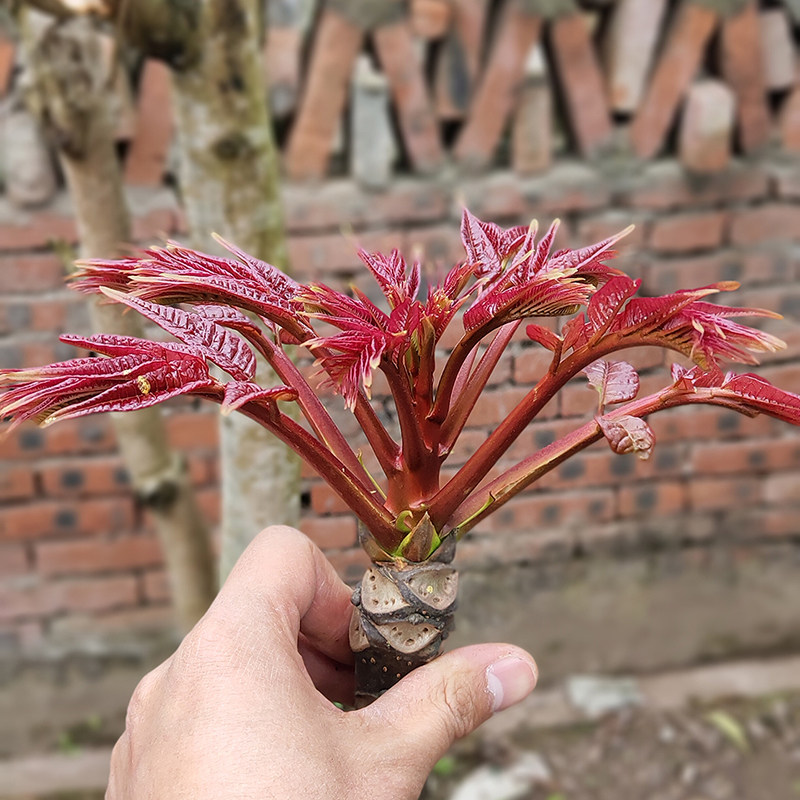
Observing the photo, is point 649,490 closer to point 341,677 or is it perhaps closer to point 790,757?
point 790,757

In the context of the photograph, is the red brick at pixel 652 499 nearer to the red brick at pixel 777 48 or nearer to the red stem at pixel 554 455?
the red brick at pixel 777 48

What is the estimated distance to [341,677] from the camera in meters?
0.70

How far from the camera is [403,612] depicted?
0.54 m

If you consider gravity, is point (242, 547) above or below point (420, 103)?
below

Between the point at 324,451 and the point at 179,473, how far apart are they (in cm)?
61

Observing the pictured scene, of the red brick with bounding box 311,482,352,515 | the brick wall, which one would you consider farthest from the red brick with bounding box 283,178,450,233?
the red brick with bounding box 311,482,352,515

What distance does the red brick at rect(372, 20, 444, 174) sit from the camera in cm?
120

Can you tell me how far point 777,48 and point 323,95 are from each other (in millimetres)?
681

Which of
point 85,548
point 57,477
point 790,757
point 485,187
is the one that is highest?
point 485,187

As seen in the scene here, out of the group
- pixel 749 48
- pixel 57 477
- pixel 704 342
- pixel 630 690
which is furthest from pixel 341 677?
pixel 749 48

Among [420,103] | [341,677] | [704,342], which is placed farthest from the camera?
[420,103]

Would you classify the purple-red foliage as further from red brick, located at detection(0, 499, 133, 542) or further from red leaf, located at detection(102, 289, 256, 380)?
red brick, located at detection(0, 499, 133, 542)

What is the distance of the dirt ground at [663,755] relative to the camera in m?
1.29

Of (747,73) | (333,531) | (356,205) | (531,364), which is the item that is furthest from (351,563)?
(747,73)
